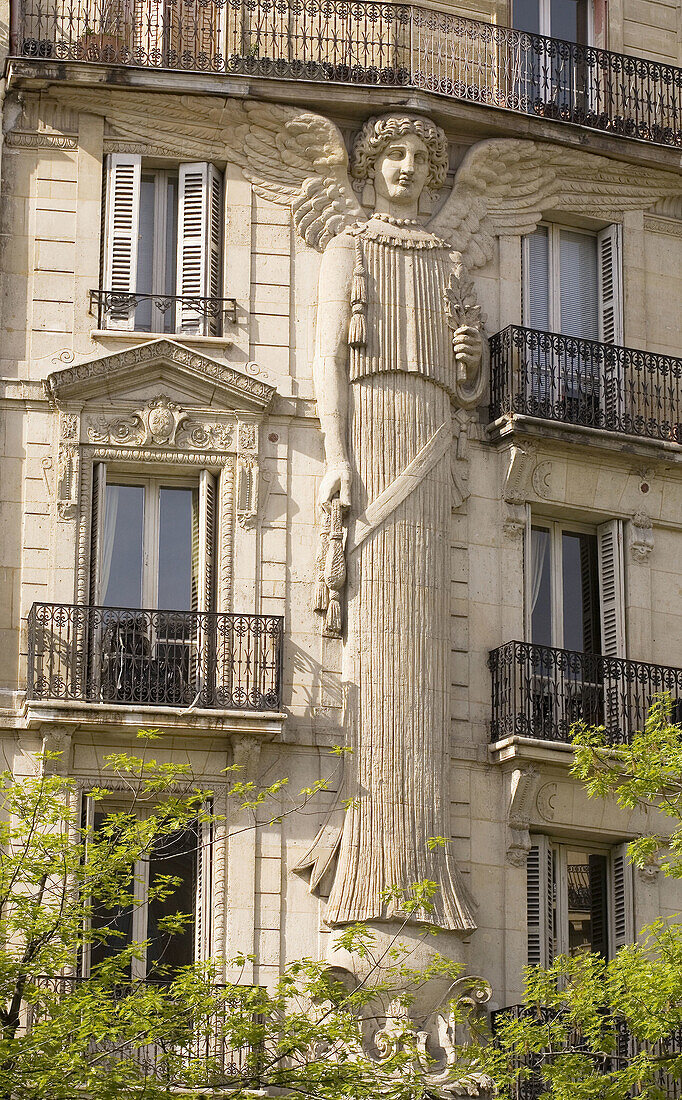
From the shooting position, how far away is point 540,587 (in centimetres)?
2836

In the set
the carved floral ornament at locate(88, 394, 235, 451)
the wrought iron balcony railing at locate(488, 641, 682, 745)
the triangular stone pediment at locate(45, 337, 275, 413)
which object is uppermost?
the triangular stone pediment at locate(45, 337, 275, 413)

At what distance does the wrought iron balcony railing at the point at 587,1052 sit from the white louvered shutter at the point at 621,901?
1098mm

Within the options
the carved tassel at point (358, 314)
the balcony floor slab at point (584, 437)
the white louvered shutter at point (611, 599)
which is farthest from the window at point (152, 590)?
the white louvered shutter at point (611, 599)

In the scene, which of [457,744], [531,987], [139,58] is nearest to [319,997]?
[531,987]

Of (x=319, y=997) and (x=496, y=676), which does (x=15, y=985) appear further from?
(x=496, y=676)

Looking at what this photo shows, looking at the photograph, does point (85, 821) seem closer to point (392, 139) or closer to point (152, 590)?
point (152, 590)

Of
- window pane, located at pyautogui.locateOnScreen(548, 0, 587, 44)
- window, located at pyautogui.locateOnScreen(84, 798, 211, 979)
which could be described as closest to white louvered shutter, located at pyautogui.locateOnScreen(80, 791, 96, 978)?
window, located at pyautogui.locateOnScreen(84, 798, 211, 979)

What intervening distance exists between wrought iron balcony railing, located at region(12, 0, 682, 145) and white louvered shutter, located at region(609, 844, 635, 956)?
8083 mm

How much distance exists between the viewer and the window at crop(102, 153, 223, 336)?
90.7ft

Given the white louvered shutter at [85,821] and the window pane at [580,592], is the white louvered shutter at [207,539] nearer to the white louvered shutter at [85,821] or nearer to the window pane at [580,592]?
the white louvered shutter at [85,821]

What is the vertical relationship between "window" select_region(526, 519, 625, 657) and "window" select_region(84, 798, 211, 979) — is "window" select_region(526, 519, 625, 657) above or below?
above

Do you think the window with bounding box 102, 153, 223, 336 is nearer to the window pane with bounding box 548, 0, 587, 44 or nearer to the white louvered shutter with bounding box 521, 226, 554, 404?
the white louvered shutter with bounding box 521, 226, 554, 404

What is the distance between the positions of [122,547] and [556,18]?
27.4ft

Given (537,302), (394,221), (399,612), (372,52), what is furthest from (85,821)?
(372,52)
